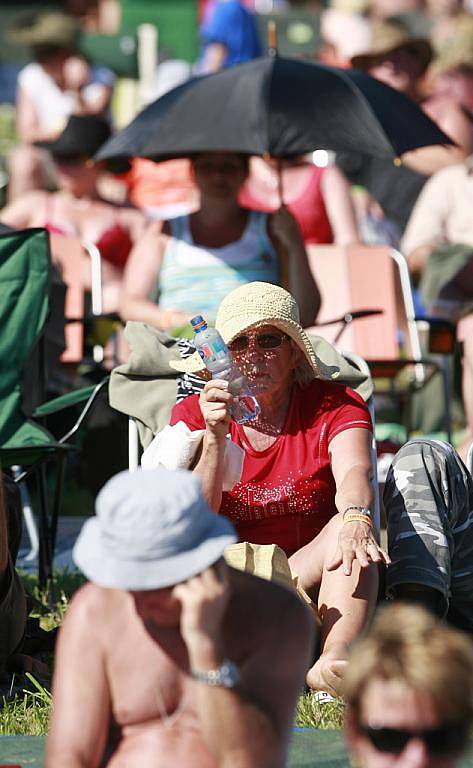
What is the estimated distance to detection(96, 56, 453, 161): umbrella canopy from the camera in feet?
22.1

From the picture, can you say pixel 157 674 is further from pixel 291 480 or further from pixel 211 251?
pixel 211 251

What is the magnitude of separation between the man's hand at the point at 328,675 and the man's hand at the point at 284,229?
3055 millimetres

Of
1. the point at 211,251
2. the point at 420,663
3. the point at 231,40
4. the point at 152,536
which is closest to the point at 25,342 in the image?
the point at 211,251

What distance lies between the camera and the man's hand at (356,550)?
4055mm

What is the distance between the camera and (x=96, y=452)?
7.19 metres

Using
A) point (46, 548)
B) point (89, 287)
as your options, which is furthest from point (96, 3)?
point (46, 548)

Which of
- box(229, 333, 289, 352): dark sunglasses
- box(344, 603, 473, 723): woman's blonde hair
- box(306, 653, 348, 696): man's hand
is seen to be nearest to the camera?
box(344, 603, 473, 723): woman's blonde hair

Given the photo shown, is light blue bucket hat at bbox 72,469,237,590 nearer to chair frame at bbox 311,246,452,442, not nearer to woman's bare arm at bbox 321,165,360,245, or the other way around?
chair frame at bbox 311,246,452,442

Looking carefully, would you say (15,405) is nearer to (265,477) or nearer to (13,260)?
(13,260)

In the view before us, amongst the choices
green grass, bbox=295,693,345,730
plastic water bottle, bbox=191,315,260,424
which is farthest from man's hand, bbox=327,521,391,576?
plastic water bottle, bbox=191,315,260,424

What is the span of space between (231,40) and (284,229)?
629cm

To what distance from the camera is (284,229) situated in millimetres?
6832

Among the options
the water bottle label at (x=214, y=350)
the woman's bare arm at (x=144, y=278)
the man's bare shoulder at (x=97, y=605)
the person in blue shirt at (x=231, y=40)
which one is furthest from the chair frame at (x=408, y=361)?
the person in blue shirt at (x=231, y=40)

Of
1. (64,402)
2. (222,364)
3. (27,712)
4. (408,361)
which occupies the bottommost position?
(408,361)
